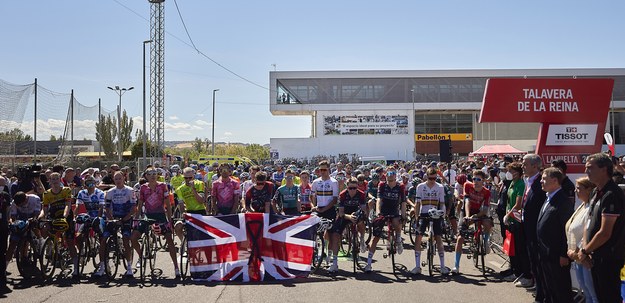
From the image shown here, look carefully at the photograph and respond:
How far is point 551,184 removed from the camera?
6852mm

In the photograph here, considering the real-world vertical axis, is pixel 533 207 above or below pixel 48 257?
above

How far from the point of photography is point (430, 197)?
422 inches

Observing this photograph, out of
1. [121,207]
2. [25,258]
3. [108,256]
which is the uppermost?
[121,207]

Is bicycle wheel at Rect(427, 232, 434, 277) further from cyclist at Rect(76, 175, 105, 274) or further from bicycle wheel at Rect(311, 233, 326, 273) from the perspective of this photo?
cyclist at Rect(76, 175, 105, 274)

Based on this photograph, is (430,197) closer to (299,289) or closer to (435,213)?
(435,213)

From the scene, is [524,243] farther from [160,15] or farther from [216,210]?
[160,15]

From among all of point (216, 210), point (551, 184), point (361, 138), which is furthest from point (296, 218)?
point (361, 138)

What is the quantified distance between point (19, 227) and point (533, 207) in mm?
8658

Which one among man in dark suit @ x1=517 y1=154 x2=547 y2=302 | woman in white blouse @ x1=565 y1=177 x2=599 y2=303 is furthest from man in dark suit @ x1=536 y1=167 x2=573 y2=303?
man in dark suit @ x1=517 y1=154 x2=547 y2=302

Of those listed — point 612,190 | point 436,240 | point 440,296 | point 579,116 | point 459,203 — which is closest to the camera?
point 612,190

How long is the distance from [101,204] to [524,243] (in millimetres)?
7753

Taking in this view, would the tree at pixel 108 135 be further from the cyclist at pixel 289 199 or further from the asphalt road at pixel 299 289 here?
the asphalt road at pixel 299 289

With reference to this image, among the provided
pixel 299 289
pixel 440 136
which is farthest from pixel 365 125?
pixel 299 289

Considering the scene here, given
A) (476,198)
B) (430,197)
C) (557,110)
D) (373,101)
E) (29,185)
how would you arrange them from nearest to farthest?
(430,197) < (557,110) < (476,198) < (29,185) < (373,101)
